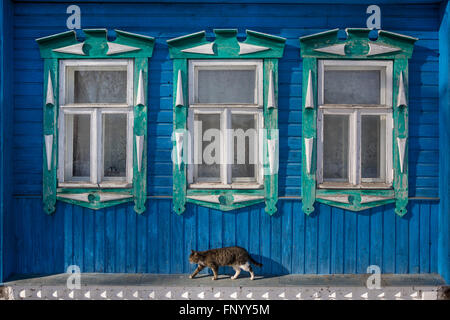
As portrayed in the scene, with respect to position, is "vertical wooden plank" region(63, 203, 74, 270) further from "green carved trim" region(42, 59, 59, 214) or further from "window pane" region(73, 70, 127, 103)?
"window pane" region(73, 70, 127, 103)

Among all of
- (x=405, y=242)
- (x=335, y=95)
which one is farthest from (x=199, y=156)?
(x=405, y=242)

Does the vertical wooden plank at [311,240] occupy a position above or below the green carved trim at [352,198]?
below

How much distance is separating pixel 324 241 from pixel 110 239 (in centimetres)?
249

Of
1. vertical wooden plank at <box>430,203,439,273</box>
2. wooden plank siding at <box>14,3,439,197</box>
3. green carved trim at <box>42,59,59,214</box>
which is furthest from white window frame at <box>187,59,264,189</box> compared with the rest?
vertical wooden plank at <box>430,203,439,273</box>

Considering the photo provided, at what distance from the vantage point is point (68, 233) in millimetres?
4316

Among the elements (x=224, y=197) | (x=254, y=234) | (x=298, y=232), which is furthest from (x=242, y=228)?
(x=298, y=232)

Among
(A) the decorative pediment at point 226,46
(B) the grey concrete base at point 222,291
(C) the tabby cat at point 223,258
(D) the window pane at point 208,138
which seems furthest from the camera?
(D) the window pane at point 208,138

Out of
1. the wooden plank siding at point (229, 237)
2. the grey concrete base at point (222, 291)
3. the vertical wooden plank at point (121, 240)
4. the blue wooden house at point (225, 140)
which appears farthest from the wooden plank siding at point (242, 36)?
the grey concrete base at point (222, 291)

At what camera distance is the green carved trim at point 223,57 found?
13.9ft

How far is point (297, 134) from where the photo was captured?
14.0 feet

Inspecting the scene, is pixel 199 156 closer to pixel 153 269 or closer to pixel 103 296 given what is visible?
pixel 153 269

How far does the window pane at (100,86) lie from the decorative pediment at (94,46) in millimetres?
230

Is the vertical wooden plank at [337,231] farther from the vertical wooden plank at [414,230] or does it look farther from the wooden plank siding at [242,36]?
the vertical wooden plank at [414,230]

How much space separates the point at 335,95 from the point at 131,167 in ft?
8.42
